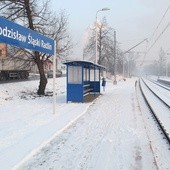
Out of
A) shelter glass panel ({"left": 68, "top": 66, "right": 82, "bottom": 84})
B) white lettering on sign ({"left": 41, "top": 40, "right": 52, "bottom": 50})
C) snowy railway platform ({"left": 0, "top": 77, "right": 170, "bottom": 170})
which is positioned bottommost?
snowy railway platform ({"left": 0, "top": 77, "right": 170, "bottom": 170})

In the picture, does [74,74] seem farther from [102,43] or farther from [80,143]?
[102,43]

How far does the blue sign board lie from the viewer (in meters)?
10.8

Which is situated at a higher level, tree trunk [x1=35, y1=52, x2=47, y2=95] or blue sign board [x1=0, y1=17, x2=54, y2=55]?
blue sign board [x1=0, y1=17, x2=54, y2=55]

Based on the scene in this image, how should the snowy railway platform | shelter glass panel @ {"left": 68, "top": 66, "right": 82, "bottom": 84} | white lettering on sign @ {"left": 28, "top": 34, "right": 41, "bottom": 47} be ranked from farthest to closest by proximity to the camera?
1. shelter glass panel @ {"left": 68, "top": 66, "right": 82, "bottom": 84}
2. white lettering on sign @ {"left": 28, "top": 34, "right": 41, "bottom": 47}
3. the snowy railway platform

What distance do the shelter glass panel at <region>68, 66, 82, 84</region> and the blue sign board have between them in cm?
539

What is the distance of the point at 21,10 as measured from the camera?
83.4 ft

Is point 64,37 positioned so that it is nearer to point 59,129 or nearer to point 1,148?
point 59,129

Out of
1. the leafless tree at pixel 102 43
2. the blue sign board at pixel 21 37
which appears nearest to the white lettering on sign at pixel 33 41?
the blue sign board at pixel 21 37

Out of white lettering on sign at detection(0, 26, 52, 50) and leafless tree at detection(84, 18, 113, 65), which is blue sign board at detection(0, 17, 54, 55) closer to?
white lettering on sign at detection(0, 26, 52, 50)

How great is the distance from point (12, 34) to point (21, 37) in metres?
1.00

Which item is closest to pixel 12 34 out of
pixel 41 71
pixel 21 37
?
pixel 21 37

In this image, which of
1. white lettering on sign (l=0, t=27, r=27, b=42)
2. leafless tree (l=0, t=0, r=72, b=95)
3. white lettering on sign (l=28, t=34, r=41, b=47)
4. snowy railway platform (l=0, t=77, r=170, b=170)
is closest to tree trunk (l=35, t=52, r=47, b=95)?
leafless tree (l=0, t=0, r=72, b=95)

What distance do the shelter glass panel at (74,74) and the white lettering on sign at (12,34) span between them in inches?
359

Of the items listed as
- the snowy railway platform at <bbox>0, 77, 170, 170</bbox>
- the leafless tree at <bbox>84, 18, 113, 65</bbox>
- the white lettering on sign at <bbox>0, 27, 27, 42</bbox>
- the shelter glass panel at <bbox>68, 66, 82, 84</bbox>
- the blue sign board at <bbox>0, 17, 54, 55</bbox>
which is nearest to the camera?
the snowy railway platform at <bbox>0, 77, 170, 170</bbox>
